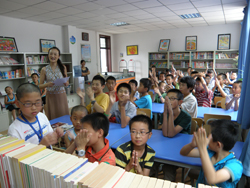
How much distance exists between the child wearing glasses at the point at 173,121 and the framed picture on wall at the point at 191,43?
21.2ft

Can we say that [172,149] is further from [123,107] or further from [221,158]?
[123,107]

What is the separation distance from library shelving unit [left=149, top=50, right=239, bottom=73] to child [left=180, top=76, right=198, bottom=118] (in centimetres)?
520

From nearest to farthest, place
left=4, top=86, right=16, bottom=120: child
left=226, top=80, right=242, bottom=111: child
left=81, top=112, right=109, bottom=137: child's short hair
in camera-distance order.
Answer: left=81, top=112, right=109, bottom=137: child's short hair < left=226, top=80, right=242, bottom=111: child < left=4, top=86, right=16, bottom=120: child

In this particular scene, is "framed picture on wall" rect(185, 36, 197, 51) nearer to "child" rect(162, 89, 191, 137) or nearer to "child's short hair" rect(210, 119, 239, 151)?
"child" rect(162, 89, 191, 137)

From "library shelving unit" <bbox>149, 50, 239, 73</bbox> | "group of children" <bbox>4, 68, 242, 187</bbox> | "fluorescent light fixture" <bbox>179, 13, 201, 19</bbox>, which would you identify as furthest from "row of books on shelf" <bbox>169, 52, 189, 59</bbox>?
"group of children" <bbox>4, 68, 242, 187</bbox>

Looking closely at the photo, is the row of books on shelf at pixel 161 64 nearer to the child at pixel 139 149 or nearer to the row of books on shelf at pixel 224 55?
the row of books on shelf at pixel 224 55

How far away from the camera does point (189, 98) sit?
273 centimetres

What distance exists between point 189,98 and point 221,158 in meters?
1.51

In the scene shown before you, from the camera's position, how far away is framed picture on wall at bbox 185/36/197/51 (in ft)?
25.4

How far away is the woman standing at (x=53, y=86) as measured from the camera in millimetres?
2748

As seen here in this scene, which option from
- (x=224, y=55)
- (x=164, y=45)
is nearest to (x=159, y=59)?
(x=164, y=45)

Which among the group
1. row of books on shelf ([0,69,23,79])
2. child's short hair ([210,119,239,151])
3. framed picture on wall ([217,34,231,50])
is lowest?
child's short hair ([210,119,239,151])

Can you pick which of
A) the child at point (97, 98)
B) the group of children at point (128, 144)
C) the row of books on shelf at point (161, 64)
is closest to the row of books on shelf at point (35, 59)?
the child at point (97, 98)

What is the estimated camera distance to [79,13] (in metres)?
4.87
